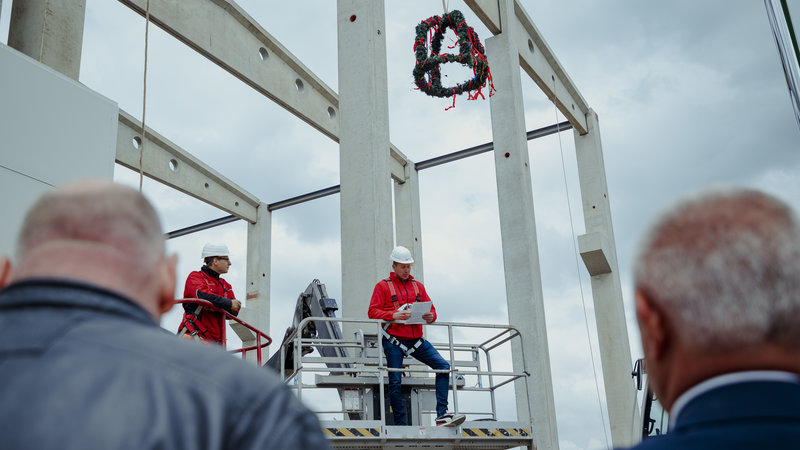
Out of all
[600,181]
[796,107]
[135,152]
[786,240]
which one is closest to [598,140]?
[600,181]

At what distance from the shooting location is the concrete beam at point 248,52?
13.2 meters

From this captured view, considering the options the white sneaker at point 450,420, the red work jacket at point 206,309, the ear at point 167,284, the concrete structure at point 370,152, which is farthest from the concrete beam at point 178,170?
the ear at point 167,284

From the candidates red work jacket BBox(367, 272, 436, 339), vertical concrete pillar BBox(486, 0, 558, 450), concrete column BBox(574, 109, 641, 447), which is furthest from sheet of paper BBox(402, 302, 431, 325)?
concrete column BBox(574, 109, 641, 447)

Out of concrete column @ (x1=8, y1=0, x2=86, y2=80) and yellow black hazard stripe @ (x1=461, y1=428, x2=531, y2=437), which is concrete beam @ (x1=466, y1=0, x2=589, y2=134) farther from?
yellow black hazard stripe @ (x1=461, y1=428, x2=531, y2=437)

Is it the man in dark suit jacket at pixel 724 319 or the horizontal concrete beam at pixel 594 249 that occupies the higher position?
the horizontal concrete beam at pixel 594 249

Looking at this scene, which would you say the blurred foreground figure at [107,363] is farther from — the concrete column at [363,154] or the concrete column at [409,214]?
the concrete column at [409,214]

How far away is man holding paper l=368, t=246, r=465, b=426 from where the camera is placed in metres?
8.29

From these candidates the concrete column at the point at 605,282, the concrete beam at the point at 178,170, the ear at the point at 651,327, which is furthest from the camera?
the concrete column at the point at 605,282

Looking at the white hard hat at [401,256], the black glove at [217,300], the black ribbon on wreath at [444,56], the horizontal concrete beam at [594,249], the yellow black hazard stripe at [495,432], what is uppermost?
the black ribbon on wreath at [444,56]

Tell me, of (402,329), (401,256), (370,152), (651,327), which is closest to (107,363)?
(651,327)

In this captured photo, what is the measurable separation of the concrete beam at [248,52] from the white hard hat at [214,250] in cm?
555

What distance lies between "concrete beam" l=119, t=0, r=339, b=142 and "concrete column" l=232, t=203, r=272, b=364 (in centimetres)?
477

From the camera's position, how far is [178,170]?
18797mm

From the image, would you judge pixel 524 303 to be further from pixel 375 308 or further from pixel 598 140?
pixel 598 140
